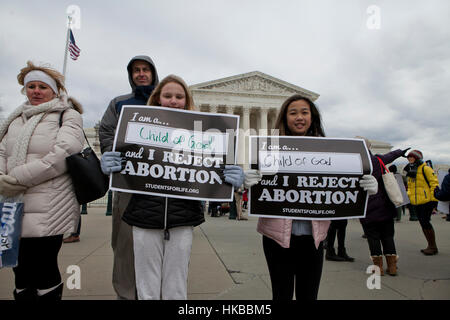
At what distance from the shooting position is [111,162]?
197 cm

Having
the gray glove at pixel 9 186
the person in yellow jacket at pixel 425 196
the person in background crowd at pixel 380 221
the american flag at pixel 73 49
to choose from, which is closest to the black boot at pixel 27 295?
the gray glove at pixel 9 186

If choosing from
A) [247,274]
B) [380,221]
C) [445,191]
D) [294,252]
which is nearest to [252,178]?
[294,252]

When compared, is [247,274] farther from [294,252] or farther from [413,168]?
[413,168]

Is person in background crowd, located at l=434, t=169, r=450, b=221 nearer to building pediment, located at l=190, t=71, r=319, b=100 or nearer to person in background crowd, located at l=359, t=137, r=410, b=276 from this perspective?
person in background crowd, located at l=359, t=137, r=410, b=276

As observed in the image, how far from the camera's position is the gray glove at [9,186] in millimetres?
1933

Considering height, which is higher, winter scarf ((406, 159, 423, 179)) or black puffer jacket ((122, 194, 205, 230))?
winter scarf ((406, 159, 423, 179))

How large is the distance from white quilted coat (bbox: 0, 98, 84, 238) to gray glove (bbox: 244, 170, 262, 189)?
1.40 metres

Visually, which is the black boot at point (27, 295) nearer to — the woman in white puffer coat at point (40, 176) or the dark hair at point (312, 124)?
the woman in white puffer coat at point (40, 176)

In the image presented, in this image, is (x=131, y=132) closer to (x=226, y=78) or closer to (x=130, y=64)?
(x=130, y=64)

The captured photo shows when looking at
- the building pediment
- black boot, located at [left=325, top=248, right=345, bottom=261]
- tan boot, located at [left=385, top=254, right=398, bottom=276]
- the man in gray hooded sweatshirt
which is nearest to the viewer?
the man in gray hooded sweatshirt

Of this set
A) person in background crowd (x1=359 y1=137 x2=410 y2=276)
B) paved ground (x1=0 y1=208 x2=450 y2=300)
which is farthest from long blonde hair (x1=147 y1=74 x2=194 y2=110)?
person in background crowd (x1=359 y1=137 x2=410 y2=276)

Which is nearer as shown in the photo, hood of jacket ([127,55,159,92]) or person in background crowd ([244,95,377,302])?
person in background crowd ([244,95,377,302])

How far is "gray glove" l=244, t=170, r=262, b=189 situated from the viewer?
1.99 meters
